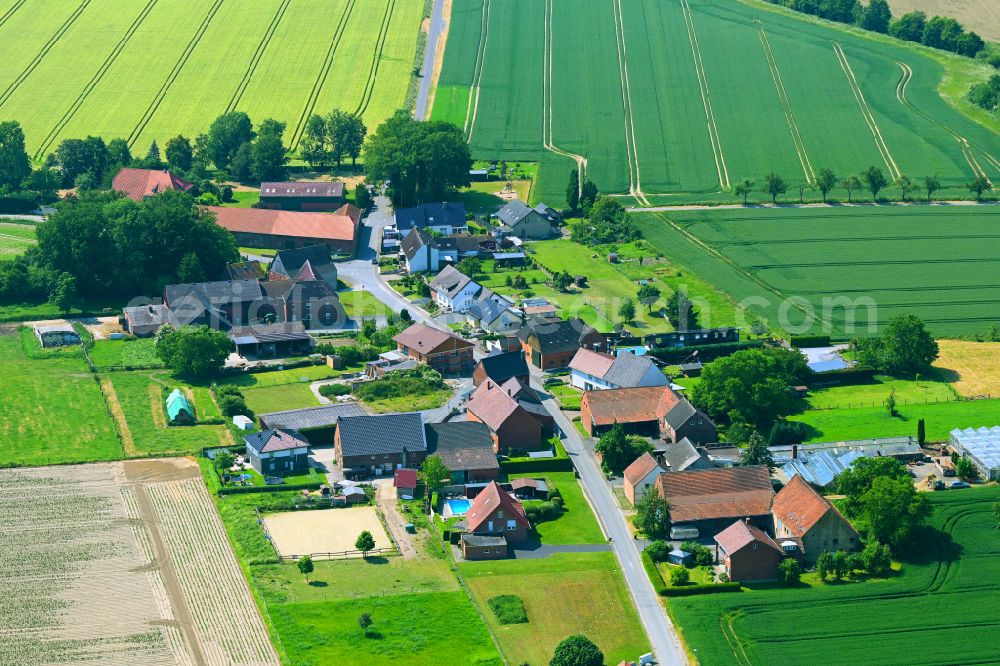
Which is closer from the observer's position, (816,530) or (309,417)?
(816,530)

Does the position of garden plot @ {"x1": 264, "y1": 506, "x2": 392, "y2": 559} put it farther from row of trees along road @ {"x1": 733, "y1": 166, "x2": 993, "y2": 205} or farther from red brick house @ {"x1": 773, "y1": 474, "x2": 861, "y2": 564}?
row of trees along road @ {"x1": 733, "y1": 166, "x2": 993, "y2": 205}

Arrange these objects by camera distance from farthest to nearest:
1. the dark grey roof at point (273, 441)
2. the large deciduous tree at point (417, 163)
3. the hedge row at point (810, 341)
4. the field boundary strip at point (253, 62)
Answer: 1. the field boundary strip at point (253, 62)
2. the large deciduous tree at point (417, 163)
3. the hedge row at point (810, 341)
4. the dark grey roof at point (273, 441)

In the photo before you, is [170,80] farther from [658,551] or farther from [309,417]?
[658,551]

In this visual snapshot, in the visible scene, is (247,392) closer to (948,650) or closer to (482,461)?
(482,461)

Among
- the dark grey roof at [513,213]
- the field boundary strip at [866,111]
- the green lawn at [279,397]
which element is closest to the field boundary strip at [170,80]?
the dark grey roof at [513,213]

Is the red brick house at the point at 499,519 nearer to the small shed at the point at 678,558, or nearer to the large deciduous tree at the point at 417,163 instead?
the small shed at the point at 678,558

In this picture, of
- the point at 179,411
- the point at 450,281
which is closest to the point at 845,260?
the point at 450,281
